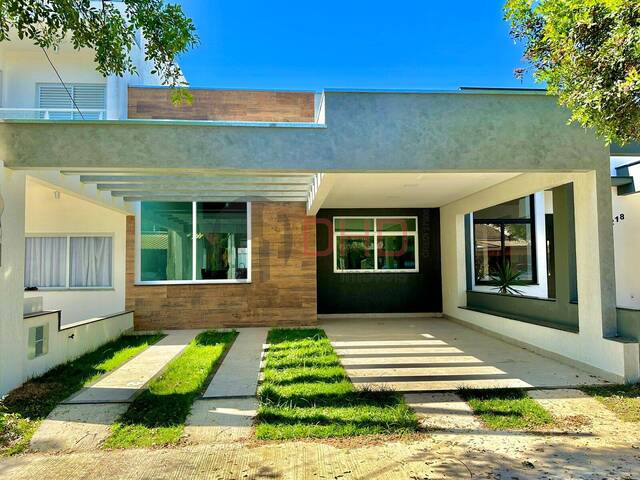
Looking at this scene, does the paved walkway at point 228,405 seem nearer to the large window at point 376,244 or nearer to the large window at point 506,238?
the large window at point 376,244

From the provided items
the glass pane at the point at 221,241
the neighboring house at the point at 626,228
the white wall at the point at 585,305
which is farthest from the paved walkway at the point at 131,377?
the neighboring house at the point at 626,228

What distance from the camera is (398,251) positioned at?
1358 centimetres

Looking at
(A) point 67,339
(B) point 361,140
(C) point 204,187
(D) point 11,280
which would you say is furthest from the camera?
(C) point 204,187

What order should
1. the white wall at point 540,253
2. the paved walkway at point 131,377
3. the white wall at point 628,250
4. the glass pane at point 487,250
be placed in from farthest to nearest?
the glass pane at point 487,250
the white wall at point 540,253
the white wall at point 628,250
the paved walkway at point 131,377

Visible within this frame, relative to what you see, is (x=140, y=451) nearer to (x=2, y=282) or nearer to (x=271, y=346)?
(x=2, y=282)

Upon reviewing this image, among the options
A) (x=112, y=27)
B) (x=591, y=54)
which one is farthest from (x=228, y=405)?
(x=591, y=54)

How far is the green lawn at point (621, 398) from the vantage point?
194 inches

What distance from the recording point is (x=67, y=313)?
426 inches

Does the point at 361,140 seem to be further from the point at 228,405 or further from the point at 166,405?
Result: the point at 166,405

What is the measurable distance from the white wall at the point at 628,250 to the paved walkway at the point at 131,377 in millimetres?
9179

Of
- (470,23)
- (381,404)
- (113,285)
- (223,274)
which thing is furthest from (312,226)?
(381,404)

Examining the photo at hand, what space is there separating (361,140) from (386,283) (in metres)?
8.02

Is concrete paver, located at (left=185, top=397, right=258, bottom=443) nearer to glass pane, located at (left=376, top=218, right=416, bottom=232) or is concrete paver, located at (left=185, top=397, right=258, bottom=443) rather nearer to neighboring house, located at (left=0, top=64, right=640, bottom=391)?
neighboring house, located at (left=0, top=64, right=640, bottom=391)

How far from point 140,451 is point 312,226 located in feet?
27.1
